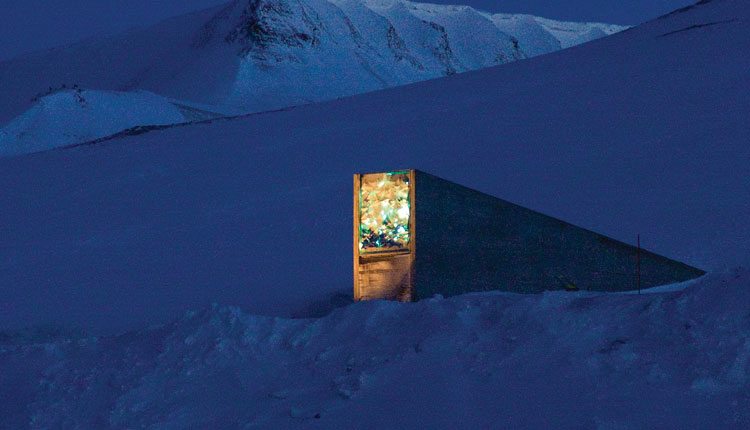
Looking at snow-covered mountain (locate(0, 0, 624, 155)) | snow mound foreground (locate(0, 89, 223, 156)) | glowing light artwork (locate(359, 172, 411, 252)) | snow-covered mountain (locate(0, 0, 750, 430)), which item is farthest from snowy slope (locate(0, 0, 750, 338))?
snow-covered mountain (locate(0, 0, 624, 155))

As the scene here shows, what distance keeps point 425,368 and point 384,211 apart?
2334 millimetres

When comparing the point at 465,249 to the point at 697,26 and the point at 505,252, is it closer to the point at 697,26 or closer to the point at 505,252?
the point at 505,252

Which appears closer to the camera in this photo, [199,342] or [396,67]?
[199,342]

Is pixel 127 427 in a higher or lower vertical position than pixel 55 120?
lower

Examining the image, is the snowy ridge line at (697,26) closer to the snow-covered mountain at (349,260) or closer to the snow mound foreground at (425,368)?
the snow-covered mountain at (349,260)

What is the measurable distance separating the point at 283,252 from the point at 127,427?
21.0 ft

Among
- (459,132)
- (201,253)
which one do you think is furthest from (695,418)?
(459,132)

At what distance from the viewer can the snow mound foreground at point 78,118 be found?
30.2 m

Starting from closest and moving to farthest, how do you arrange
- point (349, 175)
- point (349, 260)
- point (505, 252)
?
point (505, 252), point (349, 260), point (349, 175)

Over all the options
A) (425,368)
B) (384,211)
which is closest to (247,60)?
(384,211)

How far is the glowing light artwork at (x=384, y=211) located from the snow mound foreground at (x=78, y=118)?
23623 millimetres

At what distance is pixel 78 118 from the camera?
105 feet

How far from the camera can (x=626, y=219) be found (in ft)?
39.2

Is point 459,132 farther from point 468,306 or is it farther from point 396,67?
point 396,67
